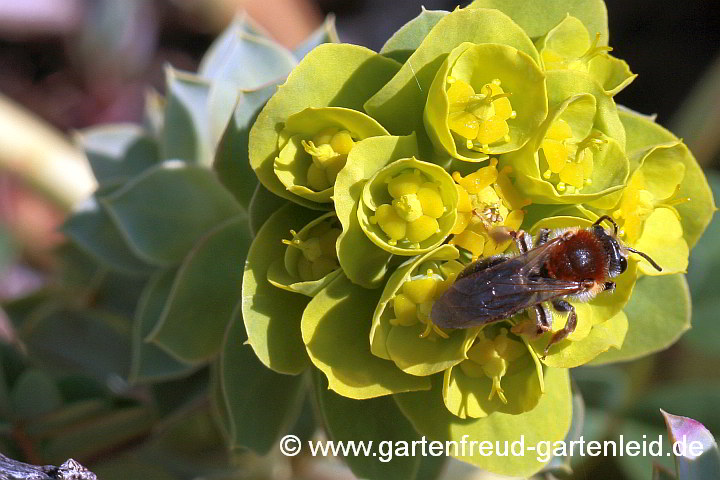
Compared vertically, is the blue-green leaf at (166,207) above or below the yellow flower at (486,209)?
below

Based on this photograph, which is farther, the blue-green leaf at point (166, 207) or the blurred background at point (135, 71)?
the blurred background at point (135, 71)

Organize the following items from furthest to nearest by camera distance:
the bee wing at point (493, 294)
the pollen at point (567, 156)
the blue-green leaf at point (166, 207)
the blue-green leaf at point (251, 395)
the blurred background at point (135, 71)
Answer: the blurred background at point (135, 71) < the blue-green leaf at point (166, 207) < the blue-green leaf at point (251, 395) < the pollen at point (567, 156) < the bee wing at point (493, 294)

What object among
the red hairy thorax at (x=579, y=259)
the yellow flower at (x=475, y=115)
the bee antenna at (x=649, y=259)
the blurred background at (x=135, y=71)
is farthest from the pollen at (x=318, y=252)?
the blurred background at (x=135, y=71)

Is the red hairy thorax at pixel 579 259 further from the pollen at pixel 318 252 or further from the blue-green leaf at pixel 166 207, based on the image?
the blue-green leaf at pixel 166 207

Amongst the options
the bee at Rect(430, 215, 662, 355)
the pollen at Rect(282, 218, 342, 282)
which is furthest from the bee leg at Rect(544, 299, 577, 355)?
the pollen at Rect(282, 218, 342, 282)

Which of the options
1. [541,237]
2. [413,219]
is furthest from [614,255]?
[413,219]

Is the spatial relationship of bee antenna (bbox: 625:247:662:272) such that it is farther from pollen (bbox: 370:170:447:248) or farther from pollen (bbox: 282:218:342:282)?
pollen (bbox: 282:218:342:282)

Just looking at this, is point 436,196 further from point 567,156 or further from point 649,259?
point 649,259
